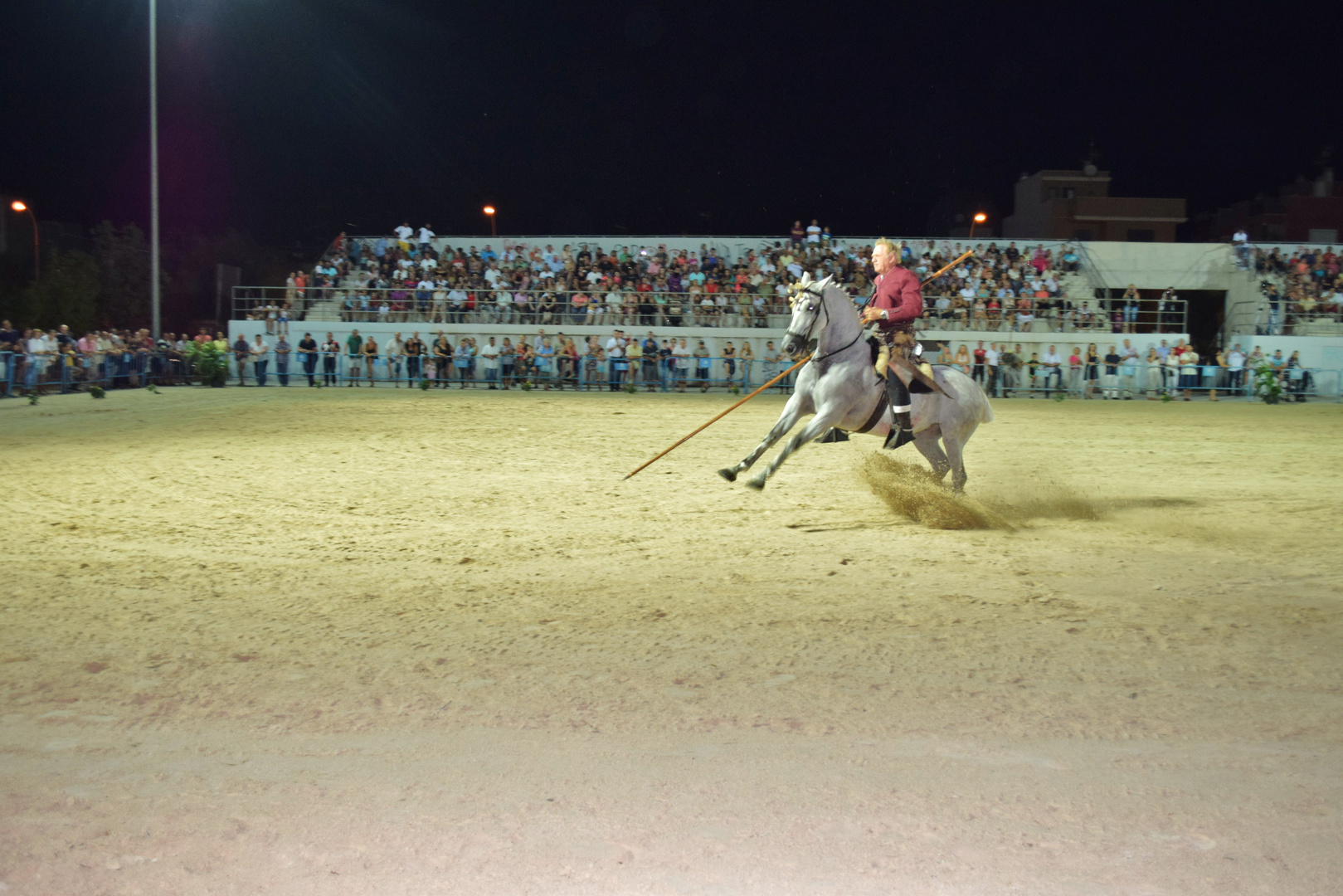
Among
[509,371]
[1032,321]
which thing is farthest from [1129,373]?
[509,371]

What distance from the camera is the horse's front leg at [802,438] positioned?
9438mm

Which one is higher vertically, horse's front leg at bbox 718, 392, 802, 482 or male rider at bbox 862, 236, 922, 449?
male rider at bbox 862, 236, 922, 449

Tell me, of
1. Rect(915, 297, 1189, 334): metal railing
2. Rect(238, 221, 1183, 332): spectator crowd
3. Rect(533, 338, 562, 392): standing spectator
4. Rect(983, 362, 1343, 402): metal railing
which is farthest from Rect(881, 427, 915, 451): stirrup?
Rect(915, 297, 1189, 334): metal railing

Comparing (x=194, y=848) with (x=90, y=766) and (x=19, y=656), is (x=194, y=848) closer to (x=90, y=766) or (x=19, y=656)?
(x=90, y=766)

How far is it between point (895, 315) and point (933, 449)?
154 cm

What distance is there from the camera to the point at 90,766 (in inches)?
147

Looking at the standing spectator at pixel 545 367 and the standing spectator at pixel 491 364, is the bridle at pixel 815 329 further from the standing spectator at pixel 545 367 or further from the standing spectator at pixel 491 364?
the standing spectator at pixel 491 364

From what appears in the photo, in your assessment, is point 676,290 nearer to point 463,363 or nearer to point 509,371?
point 509,371

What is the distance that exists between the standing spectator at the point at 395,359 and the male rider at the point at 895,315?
2173cm

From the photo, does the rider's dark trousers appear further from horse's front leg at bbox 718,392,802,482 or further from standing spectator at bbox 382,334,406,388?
standing spectator at bbox 382,334,406,388

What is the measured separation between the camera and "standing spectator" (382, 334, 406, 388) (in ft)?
96.6

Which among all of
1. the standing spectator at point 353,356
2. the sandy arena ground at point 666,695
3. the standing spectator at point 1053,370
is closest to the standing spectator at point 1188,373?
the standing spectator at point 1053,370

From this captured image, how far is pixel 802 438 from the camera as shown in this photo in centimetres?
945

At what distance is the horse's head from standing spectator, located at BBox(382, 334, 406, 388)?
70.8ft
